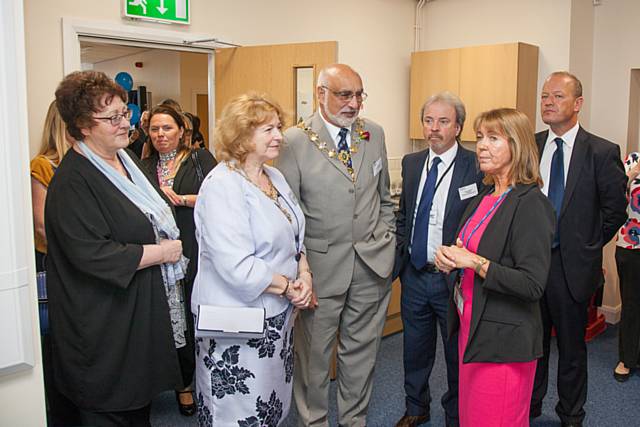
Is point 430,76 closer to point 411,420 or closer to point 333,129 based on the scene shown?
point 333,129

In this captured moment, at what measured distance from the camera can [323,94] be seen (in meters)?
2.63

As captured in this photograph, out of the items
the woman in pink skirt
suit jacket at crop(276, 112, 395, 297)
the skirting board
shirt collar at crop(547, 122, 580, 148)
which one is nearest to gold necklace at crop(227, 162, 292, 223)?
suit jacket at crop(276, 112, 395, 297)

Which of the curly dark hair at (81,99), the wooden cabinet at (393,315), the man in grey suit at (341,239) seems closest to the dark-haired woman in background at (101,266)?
the curly dark hair at (81,99)

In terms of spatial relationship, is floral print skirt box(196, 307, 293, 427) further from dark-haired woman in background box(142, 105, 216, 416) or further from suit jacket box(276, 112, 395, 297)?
dark-haired woman in background box(142, 105, 216, 416)

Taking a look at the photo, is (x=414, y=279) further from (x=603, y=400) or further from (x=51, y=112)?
(x=51, y=112)

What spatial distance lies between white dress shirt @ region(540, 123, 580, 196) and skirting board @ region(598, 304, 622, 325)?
7.24ft

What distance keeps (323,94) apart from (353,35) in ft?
7.60

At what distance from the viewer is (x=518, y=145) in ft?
7.08

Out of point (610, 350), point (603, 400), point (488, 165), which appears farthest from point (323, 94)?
point (610, 350)

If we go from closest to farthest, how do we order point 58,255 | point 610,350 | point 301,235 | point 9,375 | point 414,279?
point 9,375 < point 58,255 < point 301,235 < point 414,279 < point 610,350

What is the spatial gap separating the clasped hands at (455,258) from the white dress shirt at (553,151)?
3.09 feet

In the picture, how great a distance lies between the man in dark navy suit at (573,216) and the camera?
2.75 metres

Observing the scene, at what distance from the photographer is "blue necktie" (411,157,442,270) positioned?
8.94 ft

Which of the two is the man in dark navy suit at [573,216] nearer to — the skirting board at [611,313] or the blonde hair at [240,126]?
the blonde hair at [240,126]
